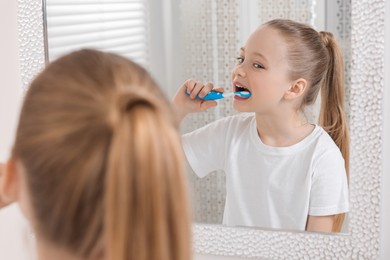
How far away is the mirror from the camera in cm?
102

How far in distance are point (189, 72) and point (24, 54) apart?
330 mm

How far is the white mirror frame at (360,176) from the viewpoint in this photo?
96 cm

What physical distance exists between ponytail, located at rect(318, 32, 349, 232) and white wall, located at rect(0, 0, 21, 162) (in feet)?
1.91

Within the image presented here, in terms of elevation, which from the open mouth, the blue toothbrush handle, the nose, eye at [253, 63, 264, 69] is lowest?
the blue toothbrush handle

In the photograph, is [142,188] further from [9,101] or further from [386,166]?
[9,101]

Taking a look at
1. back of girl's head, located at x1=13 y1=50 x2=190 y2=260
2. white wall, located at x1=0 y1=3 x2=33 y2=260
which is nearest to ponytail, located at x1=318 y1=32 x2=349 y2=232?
back of girl's head, located at x1=13 y1=50 x2=190 y2=260

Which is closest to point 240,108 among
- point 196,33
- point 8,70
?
point 196,33

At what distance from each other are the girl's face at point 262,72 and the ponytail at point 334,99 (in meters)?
0.06

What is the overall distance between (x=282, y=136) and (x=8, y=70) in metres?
0.55

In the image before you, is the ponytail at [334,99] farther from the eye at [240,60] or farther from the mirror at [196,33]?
the eye at [240,60]

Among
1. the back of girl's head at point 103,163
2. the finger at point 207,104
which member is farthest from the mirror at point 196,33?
the back of girl's head at point 103,163

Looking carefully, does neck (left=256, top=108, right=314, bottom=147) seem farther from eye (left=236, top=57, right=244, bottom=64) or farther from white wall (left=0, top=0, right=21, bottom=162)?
white wall (left=0, top=0, right=21, bottom=162)

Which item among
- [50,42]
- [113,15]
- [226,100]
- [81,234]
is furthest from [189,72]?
[81,234]

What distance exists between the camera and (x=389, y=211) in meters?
1.00
